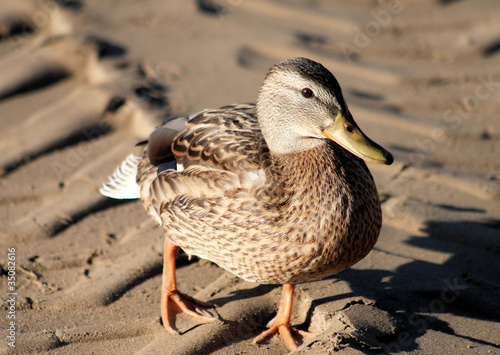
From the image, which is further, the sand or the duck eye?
the sand

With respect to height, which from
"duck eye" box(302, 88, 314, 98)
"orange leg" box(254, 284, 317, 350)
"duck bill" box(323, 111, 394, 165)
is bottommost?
"orange leg" box(254, 284, 317, 350)

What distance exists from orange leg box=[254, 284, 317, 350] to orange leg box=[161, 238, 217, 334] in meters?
0.29

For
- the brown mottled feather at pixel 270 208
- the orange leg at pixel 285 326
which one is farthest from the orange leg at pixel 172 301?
the orange leg at pixel 285 326

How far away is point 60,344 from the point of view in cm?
274

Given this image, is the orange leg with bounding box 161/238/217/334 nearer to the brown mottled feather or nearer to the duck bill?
the brown mottled feather

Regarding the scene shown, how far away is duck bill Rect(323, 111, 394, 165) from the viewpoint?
2.59 m

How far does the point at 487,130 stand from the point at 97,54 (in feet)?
10.9

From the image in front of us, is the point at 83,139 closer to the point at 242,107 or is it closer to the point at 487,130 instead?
the point at 242,107

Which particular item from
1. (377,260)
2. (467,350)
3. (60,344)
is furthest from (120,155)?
(467,350)

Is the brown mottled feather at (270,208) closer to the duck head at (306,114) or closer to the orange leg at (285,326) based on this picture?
the duck head at (306,114)

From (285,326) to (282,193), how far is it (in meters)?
0.69

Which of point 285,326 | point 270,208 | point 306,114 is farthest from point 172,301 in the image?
point 306,114

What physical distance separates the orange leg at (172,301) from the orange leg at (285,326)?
11.4 inches

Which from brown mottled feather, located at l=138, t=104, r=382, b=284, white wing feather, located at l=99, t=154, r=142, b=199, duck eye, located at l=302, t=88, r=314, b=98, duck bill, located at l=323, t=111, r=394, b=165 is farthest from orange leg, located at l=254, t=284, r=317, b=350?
white wing feather, located at l=99, t=154, r=142, b=199
